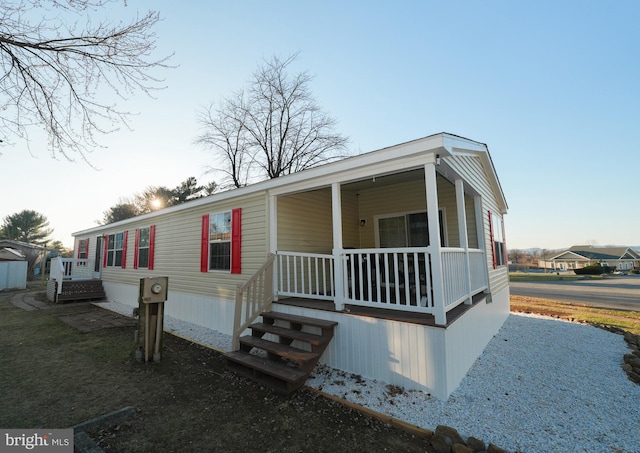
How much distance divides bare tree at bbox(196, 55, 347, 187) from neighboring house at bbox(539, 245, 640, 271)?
57839 mm

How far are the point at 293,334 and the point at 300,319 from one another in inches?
11.2

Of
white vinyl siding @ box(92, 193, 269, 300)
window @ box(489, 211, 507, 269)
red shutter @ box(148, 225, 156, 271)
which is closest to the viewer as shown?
white vinyl siding @ box(92, 193, 269, 300)

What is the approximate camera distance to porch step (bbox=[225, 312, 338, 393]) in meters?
3.23

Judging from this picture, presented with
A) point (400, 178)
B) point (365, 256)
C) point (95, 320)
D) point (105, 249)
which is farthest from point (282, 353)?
point (105, 249)

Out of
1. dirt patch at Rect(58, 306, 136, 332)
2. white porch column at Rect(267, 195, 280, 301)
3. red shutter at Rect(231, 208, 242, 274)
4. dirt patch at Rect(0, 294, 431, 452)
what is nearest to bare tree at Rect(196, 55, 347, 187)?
dirt patch at Rect(58, 306, 136, 332)

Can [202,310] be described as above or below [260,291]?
below

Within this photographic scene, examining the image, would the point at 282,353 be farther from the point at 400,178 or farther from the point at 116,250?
the point at 116,250

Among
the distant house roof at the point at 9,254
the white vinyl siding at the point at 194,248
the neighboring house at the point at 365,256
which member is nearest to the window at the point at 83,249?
the neighboring house at the point at 365,256

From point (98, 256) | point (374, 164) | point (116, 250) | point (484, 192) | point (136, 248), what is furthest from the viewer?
point (98, 256)

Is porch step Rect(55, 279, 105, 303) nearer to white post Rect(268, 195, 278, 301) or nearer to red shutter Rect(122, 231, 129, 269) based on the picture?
red shutter Rect(122, 231, 129, 269)

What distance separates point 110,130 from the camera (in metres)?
3.47

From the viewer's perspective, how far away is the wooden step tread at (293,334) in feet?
11.6

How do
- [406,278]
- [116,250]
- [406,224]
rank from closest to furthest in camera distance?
[406,278], [406,224], [116,250]

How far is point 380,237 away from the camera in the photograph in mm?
7027
